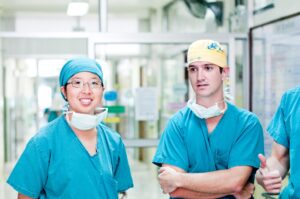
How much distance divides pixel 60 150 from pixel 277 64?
2011 mm

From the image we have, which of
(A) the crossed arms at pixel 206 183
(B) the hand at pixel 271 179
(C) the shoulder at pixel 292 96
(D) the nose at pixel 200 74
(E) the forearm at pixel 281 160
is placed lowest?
(A) the crossed arms at pixel 206 183

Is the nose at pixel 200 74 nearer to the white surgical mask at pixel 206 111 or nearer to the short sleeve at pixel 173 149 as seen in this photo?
the white surgical mask at pixel 206 111

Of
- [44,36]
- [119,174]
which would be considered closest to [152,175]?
[44,36]

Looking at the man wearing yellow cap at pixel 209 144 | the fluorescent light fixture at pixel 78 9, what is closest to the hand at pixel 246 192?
the man wearing yellow cap at pixel 209 144

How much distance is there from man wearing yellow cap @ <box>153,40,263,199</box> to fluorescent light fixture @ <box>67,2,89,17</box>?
6.36 ft

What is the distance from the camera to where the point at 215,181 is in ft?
6.37

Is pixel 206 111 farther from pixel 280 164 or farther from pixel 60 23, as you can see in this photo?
pixel 60 23

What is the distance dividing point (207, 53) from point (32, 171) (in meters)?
0.88

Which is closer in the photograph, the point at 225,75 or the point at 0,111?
the point at 225,75

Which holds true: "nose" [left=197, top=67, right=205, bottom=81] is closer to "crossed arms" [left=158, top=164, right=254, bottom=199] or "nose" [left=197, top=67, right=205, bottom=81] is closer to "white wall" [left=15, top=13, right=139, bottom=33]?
"crossed arms" [left=158, top=164, right=254, bottom=199]

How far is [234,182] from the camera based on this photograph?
196 centimetres

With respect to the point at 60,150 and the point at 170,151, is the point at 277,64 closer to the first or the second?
the point at 170,151

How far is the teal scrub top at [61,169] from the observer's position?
1.84 meters

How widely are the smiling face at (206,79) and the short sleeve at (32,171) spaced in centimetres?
71
